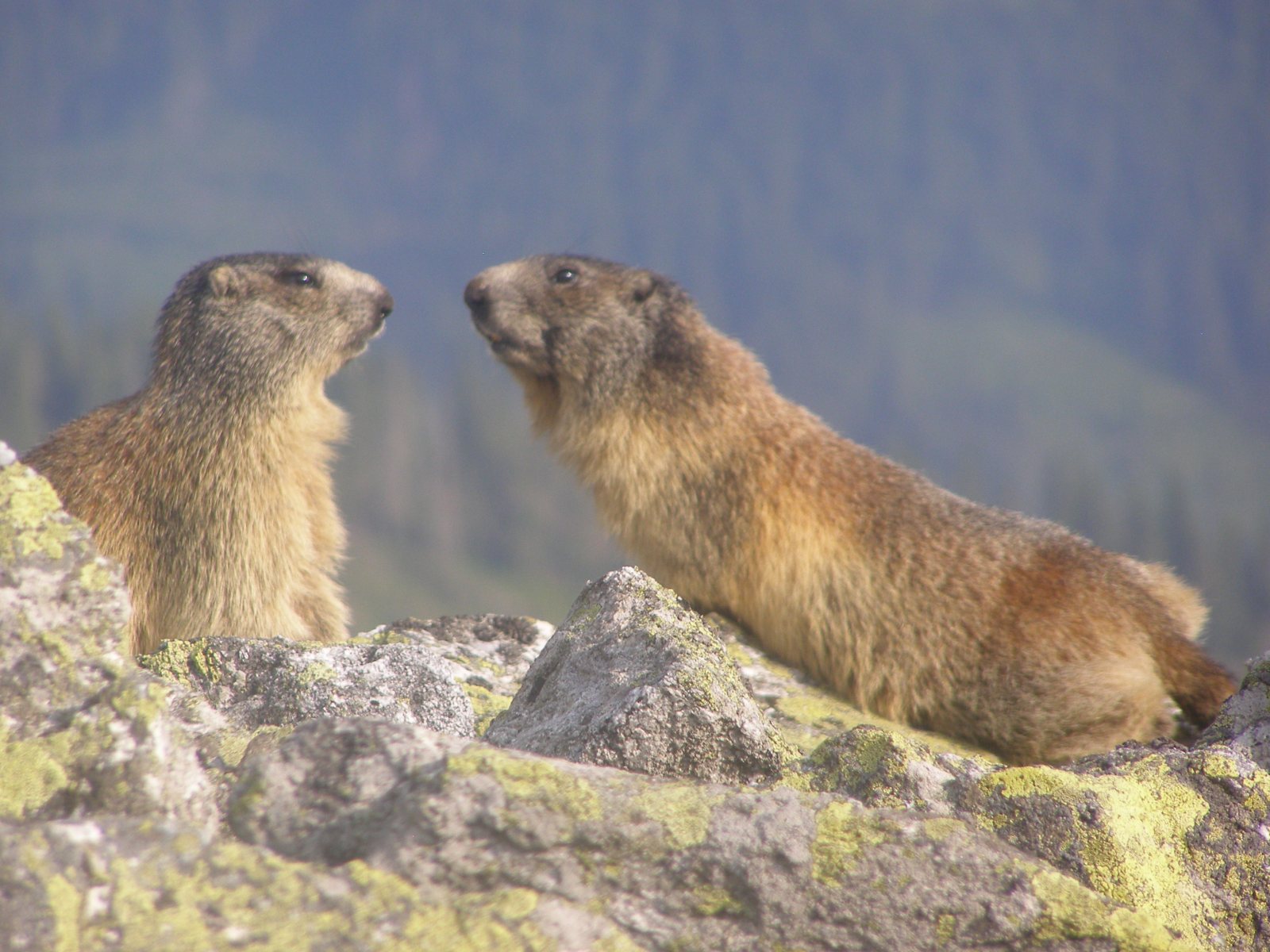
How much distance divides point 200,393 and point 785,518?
500 cm

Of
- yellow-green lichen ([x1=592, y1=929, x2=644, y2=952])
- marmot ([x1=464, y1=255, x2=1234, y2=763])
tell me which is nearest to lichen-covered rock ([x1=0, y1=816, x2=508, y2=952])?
yellow-green lichen ([x1=592, y1=929, x2=644, y2=952])

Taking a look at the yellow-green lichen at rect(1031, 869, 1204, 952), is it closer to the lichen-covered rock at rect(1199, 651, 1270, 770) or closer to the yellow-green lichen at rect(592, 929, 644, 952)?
the yellow-green lichen at rect(592, 929, 644, 952)

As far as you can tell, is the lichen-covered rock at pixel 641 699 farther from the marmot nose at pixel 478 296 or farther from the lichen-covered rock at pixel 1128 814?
the marmot nose at pixel 478 296

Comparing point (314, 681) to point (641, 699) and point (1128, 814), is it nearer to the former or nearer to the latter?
point (641, 699)

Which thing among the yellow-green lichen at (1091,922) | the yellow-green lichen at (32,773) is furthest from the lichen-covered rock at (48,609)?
the yellow-green lichen at (1091,922)

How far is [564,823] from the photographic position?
368cm

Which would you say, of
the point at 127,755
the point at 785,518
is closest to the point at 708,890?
the point at 127,755

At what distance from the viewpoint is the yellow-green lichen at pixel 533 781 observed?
3.70m

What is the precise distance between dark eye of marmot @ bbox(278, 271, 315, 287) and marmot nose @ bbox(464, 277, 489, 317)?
1798mm

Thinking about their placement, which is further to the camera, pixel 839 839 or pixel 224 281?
pixel 224 281

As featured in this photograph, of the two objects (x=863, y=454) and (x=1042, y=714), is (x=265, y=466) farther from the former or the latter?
(x=1042, y=714)

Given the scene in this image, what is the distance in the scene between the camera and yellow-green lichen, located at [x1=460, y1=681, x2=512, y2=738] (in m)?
5.96

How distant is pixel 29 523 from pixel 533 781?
2.18m

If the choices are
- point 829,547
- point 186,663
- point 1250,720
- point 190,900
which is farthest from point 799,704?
point 190,900
